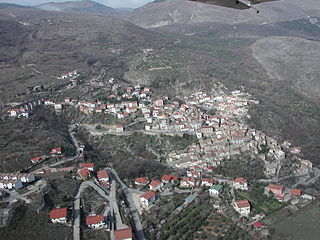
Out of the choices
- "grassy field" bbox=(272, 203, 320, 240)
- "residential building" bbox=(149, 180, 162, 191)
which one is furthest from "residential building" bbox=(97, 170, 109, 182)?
"grassy field" bbox=(272, 203, 320, 240)

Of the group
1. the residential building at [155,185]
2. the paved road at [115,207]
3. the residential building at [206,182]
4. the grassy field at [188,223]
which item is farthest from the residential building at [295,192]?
the paved road at [115,207]

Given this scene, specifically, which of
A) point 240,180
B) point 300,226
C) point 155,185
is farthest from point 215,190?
point 300,226

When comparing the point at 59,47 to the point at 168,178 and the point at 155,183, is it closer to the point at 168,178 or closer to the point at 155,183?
the point at 168,178

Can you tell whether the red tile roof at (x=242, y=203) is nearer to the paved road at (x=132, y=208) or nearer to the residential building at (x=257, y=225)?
the residential building at (x=257, y=225)

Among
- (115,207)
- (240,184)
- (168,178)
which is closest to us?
(115,207)

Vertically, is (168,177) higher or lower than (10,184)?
lower

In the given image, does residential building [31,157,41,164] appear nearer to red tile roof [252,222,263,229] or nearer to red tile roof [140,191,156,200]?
red tile roof [140,191,156,200]

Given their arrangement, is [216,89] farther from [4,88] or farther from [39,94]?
[4,88]
